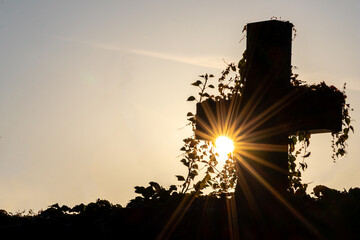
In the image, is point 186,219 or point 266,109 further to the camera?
point 266,109

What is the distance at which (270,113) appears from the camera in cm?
653

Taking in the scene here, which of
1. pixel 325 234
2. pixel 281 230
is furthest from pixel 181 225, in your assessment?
pixel 325 234

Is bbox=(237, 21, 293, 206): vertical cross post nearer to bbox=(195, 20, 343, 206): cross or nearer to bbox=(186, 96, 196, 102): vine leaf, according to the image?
bbox=(195, 20, 343, 206): cross

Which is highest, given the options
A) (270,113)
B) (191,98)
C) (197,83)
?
(197,83)

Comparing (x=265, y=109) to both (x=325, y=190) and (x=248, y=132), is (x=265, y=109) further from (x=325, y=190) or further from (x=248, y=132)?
(x=325, y=190)

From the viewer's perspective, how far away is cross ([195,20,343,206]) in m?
6.35

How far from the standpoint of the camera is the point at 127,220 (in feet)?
19.1

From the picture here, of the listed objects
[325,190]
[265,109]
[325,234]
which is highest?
[265,109]

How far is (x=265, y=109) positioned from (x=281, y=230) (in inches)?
75.7

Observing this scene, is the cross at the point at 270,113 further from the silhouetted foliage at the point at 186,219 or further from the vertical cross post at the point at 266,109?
the silhouetted foliage at the point at 186,219

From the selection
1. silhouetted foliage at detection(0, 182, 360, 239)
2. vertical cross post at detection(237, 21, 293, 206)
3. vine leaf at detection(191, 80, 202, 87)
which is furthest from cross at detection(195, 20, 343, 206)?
vine leaf at detection(191, 80, 202, 87)

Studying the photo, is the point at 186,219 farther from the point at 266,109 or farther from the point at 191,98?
the point at 191,98

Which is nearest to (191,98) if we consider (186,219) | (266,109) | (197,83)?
(197,83)

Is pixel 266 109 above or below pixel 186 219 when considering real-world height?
above
